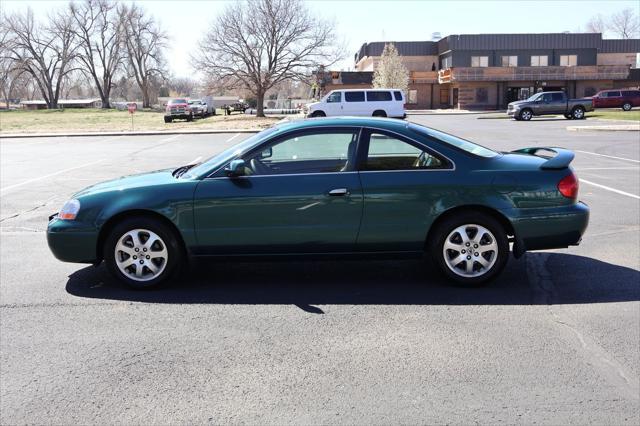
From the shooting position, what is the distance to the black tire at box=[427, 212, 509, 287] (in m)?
5.57

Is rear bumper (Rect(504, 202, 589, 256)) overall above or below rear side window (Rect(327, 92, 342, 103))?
below

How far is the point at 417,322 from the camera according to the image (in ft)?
15.9

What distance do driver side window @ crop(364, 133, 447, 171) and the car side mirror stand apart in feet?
3.72

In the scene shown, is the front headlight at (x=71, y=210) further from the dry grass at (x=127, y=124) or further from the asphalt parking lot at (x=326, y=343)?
the dry grass at (x=127, y=124)

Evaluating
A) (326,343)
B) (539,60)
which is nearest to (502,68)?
(539,60)

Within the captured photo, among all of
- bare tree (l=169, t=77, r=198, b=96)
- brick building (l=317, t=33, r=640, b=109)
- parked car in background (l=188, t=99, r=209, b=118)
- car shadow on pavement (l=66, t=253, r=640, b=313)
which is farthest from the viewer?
bare tree (l=169, t=77, r=198, b=96)

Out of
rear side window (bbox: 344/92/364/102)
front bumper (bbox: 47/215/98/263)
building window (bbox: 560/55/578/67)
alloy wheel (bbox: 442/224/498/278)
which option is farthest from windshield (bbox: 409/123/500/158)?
building window (bbox: 560/55/578/67)

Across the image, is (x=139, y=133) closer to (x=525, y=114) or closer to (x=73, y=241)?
(x=525, y=114)

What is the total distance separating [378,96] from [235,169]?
102 feet

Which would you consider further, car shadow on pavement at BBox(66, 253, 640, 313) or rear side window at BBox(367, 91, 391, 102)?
rear side window at BBox(367, 91, 391, 102)

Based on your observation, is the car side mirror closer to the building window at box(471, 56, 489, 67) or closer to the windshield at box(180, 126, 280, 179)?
the windshield at box(180, 126, 280, 179)

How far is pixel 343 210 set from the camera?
5551 mm

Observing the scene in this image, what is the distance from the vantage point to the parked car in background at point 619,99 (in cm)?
5178

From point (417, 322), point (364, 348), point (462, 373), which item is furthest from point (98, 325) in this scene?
point (462, 373)
